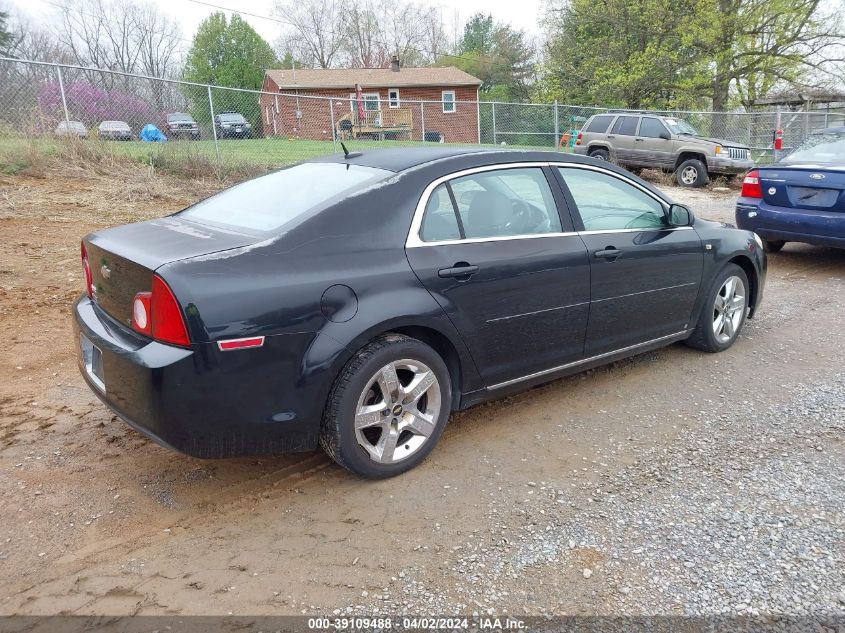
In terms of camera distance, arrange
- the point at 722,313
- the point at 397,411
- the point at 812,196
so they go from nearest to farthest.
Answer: the point at 397,411, the point at 722,313, the point at 812,196

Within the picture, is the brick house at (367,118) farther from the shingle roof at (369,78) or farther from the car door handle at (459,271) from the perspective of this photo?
the shingle roof at (369,78)

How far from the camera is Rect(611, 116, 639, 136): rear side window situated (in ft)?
55.0

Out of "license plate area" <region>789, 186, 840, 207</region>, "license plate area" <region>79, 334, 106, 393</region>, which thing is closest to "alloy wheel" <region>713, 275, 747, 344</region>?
"license plate area" <region>789, 186, 840, 207</region>

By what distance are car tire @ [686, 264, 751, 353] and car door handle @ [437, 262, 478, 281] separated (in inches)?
89.7

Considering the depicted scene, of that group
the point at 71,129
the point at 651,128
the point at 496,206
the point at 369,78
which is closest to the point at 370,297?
the point at 496,206

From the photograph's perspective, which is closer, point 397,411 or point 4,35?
point 397,411

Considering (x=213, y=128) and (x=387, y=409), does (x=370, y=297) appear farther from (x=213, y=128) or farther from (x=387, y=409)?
(x=213, y=128)

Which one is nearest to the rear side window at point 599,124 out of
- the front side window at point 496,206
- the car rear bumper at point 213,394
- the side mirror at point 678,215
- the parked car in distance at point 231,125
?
the parked car in distance at point 231,125

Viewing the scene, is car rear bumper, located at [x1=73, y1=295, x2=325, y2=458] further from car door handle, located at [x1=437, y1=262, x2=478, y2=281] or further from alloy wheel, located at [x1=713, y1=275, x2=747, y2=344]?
alloy wheel, located at [x1=713, y1=275, x2=747, y2=344]

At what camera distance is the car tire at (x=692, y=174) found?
15.8 metres

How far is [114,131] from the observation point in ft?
39.4

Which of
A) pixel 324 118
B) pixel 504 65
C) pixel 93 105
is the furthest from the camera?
pixel 504 65

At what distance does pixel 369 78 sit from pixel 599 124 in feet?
96.2

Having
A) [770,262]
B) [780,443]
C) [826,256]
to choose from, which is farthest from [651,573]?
[826,256]
